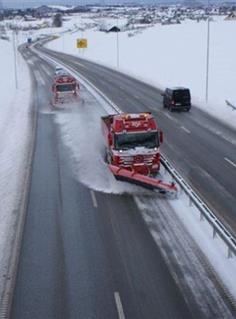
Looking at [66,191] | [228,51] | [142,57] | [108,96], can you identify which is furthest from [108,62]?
[66,191]

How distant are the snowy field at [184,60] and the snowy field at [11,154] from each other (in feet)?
44.1

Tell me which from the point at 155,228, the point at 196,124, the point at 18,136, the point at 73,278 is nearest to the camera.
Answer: the point at 73,278

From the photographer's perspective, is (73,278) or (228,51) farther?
(228,51)

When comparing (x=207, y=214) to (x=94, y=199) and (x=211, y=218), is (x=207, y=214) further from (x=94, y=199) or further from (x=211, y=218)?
(x=94, y=199)

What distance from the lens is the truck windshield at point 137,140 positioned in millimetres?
24281

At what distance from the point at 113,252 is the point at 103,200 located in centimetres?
509

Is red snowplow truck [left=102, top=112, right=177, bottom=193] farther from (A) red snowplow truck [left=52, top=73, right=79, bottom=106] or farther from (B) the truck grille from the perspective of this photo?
(A) red snowplow truck [left=52, top=73, right=79, bottom=106]

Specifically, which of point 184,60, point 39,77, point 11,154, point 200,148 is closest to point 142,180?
point 200,148

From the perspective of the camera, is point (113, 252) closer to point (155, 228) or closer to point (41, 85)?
point (155, 228)

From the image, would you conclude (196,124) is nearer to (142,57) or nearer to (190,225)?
(190,225)

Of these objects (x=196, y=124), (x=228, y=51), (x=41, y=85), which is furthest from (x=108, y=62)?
(x=196, y=124)

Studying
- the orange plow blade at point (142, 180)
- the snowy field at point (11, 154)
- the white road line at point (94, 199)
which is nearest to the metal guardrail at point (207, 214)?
the orange plow blade at point (142, 180)

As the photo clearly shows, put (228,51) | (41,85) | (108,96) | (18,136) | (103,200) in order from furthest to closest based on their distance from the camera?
(228,51)
(41,85)
(108,96)
(18,136)
(103,200)

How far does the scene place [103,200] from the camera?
2195cm
